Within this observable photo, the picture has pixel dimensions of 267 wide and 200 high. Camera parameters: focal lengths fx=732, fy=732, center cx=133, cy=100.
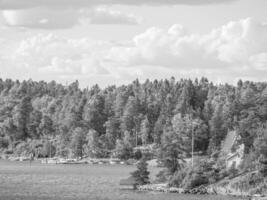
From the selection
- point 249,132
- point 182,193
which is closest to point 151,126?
point 249,132

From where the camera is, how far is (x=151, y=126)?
190 metres

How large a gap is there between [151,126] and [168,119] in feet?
22.0

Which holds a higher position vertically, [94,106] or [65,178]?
[94,106]

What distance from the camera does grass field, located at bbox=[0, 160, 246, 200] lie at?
3371 inches

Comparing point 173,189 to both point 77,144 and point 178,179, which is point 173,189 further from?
point 77,144

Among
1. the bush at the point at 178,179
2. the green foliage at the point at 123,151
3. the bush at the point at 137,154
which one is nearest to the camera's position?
the bush at the point at 178,179

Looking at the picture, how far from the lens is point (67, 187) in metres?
100

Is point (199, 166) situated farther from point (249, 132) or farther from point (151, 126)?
point (151, 126)

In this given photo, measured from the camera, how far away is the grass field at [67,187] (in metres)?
85.6

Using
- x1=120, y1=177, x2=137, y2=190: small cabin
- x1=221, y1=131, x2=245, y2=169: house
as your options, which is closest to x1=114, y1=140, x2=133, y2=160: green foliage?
x1=221, y1=131, x2=245, y2=169: house

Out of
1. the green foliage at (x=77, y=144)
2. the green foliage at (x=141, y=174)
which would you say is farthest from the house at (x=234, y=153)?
the green foliage at (x=77, y=144)

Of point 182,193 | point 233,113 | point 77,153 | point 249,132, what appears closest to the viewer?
point 182,193

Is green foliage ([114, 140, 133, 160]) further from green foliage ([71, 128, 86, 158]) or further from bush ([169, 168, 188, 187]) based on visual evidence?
bush ([169, 168, 188, 187])

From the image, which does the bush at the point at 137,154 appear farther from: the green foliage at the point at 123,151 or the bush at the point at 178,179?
the bush at the point at 178,179
